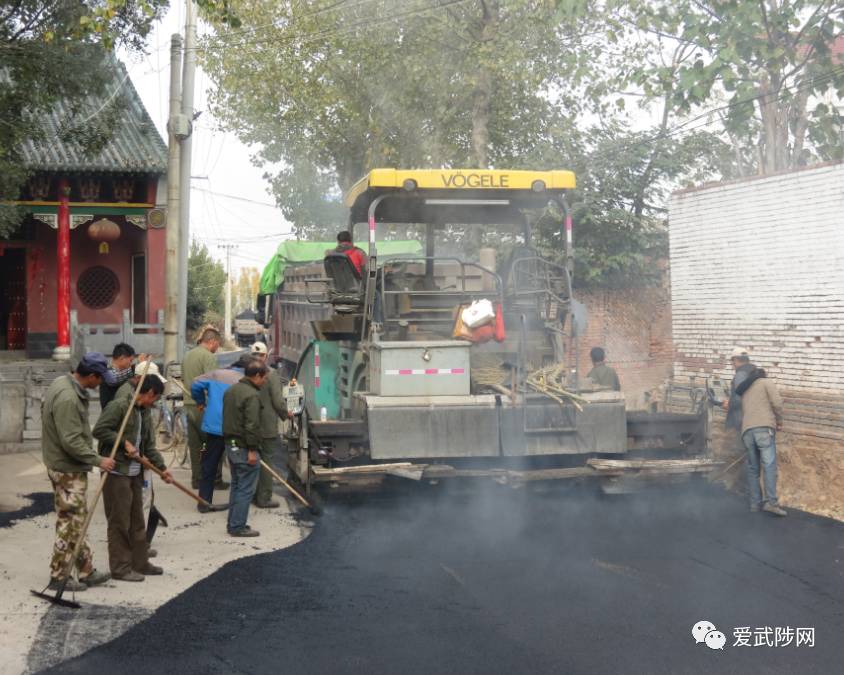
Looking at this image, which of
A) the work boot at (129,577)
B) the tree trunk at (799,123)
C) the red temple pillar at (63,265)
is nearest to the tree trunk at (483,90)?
the tree trunk at (799,123)

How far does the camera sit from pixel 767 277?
37.4ft

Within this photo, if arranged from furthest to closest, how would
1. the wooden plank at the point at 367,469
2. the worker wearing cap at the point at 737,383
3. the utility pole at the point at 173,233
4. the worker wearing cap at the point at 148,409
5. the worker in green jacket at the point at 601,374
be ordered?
the utility pole at the point at 173,233
the worker in green jacket at the point at 601,374
the worker wearing cap at the point at 737,383
the wooden plank at the point at 367,469
the worker wearing cap at the point at 148,409

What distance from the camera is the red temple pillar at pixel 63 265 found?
20.0m

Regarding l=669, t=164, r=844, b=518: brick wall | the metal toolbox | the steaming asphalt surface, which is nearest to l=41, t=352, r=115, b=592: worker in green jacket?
the steaming asphalt surface

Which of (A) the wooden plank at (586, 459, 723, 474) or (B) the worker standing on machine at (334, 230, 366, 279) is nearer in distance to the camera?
(A) the wooden plank at (586, 459, 723, 474)

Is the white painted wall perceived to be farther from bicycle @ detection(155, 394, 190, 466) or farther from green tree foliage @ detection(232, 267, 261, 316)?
green tree foliage @ detection(232, 267, 261, 316)

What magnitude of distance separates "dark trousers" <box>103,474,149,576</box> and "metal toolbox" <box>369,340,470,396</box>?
2.36m

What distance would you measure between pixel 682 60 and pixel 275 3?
12.6m

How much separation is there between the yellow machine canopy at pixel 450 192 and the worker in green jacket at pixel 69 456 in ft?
11.1

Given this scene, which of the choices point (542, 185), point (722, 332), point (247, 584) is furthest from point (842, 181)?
point (247, 584)

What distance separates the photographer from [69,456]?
21.1 feet

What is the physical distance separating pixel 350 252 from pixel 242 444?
2402mm

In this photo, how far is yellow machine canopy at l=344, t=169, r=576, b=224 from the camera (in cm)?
895

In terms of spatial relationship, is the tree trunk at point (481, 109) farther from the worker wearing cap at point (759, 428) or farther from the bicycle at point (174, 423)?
the worker wearing cap at point (759, 428)
